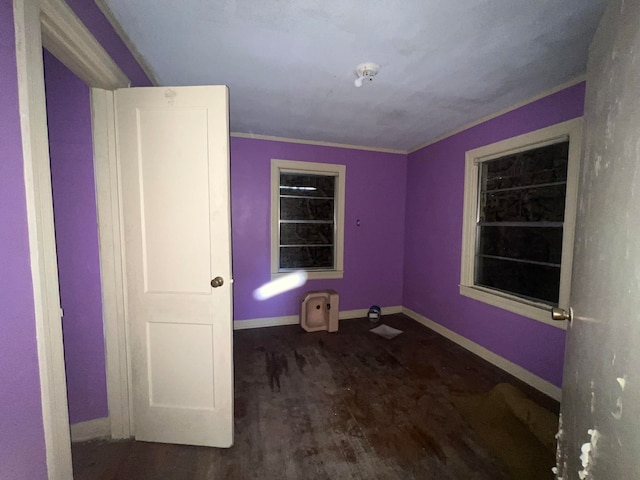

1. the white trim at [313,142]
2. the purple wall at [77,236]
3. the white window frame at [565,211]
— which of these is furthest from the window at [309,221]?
the purple wall at [77,236]

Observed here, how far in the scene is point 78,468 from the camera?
55.5 inches

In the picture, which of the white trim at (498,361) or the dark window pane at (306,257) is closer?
the white trim at (498,361)

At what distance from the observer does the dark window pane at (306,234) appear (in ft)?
11.9

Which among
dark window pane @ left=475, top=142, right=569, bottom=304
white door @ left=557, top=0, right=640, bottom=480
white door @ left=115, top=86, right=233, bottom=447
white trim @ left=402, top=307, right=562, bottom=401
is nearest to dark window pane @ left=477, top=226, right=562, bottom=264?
dark window pane @ left=475, top=142, right=569, bottom=304

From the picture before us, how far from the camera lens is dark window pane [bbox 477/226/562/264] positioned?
220 centimetres

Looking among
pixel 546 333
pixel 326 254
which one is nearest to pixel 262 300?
pixel 326 254

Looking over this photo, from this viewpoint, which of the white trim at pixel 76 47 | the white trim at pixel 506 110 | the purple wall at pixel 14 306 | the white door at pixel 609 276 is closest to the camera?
the white door at pixel 609 276

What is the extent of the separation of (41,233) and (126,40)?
1.35 metres

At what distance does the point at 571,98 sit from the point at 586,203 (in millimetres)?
1801

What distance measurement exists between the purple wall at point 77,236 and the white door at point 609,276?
Result: 86.0 inches

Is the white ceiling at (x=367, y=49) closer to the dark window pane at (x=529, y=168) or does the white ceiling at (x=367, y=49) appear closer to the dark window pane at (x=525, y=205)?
the dark window pane at (x=529, y=168)

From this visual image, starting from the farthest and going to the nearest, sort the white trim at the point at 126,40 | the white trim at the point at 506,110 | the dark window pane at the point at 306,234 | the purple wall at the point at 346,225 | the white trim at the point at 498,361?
the dark window pane at the point at 306,234
the purple wall at the point at 346,225
the white trim at the point at 498,361
the white trim at the point at 506,110
the white trim at the point at 126,40

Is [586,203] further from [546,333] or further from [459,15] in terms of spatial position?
[546,333]

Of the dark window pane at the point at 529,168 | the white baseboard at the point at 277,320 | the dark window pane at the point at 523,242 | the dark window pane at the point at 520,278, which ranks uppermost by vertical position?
the dark window pane at the point at 529,168
